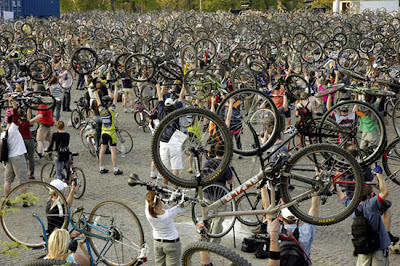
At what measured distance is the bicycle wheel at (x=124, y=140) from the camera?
44.9ft

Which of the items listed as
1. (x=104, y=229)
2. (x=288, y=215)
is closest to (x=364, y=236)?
(x=288, y=215)

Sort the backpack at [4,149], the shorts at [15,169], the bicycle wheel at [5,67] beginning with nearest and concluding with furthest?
the backpack at [4,149]
the shorts at [15,169]
the bicycle wheel at [5,67]

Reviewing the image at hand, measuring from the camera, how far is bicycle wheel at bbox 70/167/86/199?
10.6 m

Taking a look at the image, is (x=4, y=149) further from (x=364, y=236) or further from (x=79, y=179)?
(x=364, y=236)

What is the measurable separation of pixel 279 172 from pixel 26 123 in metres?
7.46

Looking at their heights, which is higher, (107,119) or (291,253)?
(107,119)

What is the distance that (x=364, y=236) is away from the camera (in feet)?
21.2

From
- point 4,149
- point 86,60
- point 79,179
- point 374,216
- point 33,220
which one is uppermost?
point 86,60

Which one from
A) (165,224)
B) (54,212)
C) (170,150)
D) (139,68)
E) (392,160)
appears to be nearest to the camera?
(165,224)

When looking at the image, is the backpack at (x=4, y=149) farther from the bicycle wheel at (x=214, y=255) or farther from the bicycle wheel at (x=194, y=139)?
the bicycle wheel at (x=214, y=255)

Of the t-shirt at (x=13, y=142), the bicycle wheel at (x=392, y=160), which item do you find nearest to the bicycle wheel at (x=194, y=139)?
the t-shirt at (x=13, y=142)

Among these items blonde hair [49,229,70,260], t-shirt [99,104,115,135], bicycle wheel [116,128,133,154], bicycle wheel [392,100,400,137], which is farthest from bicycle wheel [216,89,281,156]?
bicycle wheel [116,128,133,154]

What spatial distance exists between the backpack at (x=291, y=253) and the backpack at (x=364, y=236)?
36.6 inches

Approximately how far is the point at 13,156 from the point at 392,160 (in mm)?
7011
